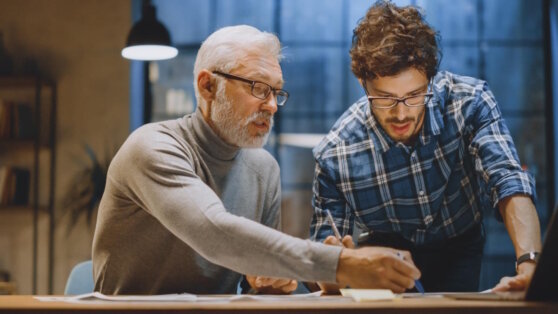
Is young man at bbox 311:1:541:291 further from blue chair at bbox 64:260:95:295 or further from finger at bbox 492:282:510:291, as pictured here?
blue chair at bbox 64:260:95:295

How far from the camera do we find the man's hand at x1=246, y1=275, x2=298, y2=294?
1.74 metres

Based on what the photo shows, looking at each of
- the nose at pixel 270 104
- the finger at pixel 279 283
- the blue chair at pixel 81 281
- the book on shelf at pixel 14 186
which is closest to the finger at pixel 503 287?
the finger at pixel 279 283

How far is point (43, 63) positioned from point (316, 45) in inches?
82.2

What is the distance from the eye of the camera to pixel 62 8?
17.3ft

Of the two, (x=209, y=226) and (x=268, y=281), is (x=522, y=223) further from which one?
(x=209, y=226)

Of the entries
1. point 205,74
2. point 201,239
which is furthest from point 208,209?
point 205,74

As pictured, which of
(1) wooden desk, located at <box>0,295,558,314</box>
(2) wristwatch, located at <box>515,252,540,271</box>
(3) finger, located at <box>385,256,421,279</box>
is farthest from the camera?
(2) wristwatch, located at <box>515,252,540,271</box>

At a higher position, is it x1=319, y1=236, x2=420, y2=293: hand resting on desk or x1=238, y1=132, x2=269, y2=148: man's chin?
x1=238, y1=132, x2=269, y2=148: man's chin

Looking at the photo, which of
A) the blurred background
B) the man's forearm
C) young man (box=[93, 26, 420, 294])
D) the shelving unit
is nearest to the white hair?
young man (box=[93, 26, 420, 294])

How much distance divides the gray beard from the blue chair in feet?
1.99

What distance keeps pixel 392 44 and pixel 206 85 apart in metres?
0.55

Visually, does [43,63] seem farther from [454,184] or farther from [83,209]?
[454,184]

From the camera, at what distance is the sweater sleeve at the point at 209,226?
135cm

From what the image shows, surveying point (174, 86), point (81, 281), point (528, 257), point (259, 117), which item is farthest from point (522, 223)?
point (174, 86)
